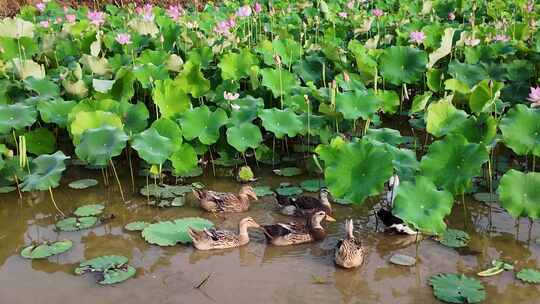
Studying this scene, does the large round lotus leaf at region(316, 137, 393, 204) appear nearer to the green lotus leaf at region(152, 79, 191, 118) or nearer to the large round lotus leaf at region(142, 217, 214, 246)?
the large round lotus leaf at region(142, 217, 214, 246)

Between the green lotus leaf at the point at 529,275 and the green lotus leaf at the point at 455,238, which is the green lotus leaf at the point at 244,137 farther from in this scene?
the green lotus leaf at the point at 529,275

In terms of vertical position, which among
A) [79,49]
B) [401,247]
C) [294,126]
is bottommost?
[401,247]

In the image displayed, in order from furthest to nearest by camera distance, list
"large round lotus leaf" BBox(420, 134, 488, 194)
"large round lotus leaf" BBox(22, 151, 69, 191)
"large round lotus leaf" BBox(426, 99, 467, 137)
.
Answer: "large round lotus leaf" BBox(426, 99, 467, 137) < "large round lotus leaf" BBox(22, 151, 69, 191) < "large round lotus leaf" BBox(420, 134, 488, 194)

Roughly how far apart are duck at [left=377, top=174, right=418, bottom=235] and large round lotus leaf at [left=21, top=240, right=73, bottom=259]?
2036mm

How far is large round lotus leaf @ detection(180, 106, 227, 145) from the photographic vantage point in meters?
4.91

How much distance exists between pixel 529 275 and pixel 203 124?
265 centimetres

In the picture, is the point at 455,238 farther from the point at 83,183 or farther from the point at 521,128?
the point at 83,183

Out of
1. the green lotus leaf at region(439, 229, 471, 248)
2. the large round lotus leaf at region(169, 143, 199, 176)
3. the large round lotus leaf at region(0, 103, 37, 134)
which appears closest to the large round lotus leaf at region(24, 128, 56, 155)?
the large round lotus leaf at region(0, 103, 37, 134)

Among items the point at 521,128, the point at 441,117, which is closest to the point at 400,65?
the point at 441,117

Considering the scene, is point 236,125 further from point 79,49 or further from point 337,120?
point 79,49

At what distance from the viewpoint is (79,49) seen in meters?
6.45

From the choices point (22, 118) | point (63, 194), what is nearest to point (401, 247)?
point (63, 194)

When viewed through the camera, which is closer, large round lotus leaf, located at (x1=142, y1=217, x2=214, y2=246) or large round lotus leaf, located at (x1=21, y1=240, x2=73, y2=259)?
large round lotus leaf, located at (x1=21, y1=240, x2=73, y2=259)

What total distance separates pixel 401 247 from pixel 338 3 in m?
6.71
